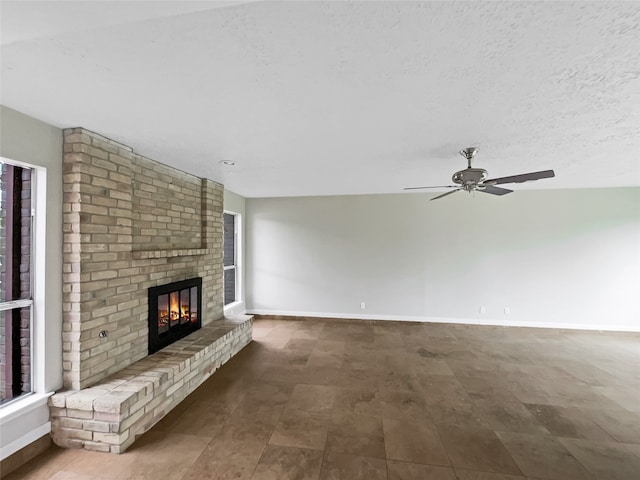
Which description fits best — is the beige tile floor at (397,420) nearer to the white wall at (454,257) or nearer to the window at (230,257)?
the white wall at (454,257)

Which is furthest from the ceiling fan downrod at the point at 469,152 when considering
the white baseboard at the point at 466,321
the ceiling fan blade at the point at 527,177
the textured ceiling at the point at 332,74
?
the white baseboard at the point at 466,321

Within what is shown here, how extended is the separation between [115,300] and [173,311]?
917mm

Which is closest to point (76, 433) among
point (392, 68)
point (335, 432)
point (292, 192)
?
point (335, 432)

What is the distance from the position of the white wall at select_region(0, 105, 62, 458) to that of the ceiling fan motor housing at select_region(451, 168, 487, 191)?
3.68 metres

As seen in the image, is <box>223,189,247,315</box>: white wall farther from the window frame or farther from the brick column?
the window frame

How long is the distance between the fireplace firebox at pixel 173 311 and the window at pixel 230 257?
167 centimetres

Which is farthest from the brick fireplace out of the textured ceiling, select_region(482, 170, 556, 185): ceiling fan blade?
select_region(482, 170, 556, 185): ceiling fan blade

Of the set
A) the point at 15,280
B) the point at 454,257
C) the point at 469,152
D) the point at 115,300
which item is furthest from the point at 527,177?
the point at 15,280

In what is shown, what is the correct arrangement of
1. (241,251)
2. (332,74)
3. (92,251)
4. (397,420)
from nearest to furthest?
(332,74) → (92,251) → (397,420) → (241,251)

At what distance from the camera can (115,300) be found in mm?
2490

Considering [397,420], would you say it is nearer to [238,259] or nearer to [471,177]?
[471,177]

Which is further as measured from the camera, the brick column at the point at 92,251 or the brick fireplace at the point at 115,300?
the brick column at the point at 92,251

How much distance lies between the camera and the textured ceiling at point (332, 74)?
1.06m

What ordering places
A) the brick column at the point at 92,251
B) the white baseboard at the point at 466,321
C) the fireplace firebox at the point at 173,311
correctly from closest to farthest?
the brick column at the point at 92,251
the fireplace firebox at the point at 173,311
the white baseboard at the point at 466,321
